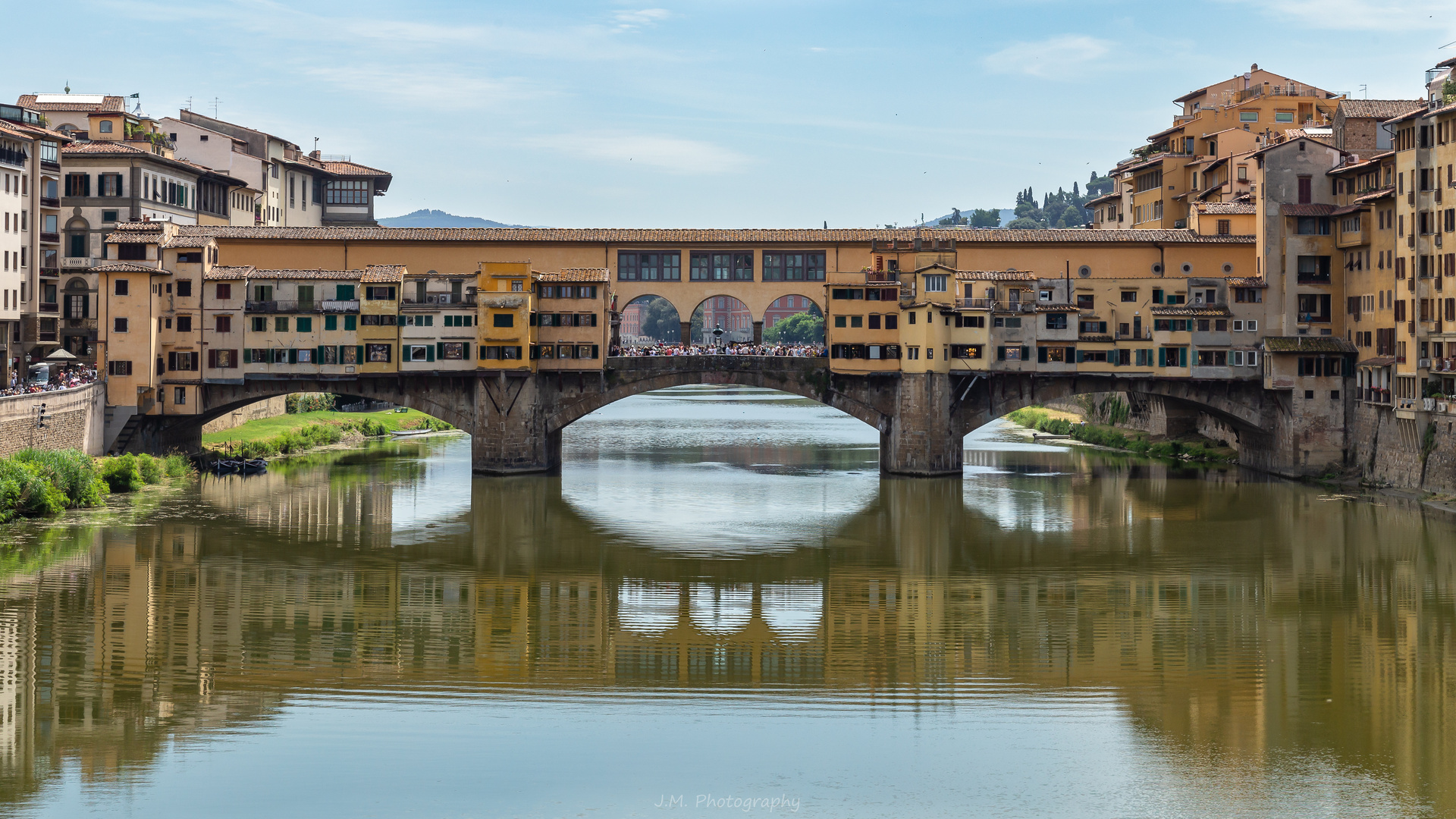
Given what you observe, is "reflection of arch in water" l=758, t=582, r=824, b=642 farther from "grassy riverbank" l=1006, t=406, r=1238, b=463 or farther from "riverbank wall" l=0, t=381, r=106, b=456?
"grassy riverbank" l=1006, t=406, r=1238, b=463

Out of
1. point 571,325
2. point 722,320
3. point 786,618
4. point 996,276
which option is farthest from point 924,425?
point 722,320

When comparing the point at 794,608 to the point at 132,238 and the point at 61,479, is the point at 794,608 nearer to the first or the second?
the point at 61,479

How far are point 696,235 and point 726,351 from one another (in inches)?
209

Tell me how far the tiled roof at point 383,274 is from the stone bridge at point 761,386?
12.5 ft

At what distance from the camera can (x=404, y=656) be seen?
30.9 meters

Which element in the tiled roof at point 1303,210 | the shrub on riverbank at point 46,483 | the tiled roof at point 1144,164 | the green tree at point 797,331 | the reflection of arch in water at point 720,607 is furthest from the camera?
the green tree at point 797,331

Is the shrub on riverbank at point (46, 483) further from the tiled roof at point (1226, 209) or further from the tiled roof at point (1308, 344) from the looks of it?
the tiled roof at point (1226, 209)

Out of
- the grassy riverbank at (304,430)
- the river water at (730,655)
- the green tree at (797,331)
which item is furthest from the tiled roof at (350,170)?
the green tree at (797,331)

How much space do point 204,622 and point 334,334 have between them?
2767 cm

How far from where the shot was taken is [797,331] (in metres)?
163

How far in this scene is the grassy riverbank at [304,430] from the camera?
217 ft

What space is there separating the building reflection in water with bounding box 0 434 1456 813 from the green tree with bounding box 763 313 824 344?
349 ft

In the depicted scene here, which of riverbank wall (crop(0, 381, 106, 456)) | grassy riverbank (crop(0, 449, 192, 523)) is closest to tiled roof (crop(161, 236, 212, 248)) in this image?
riverbank wall (crop(0, 381, 106, 456))

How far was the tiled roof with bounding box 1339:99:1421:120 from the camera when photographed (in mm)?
60562
